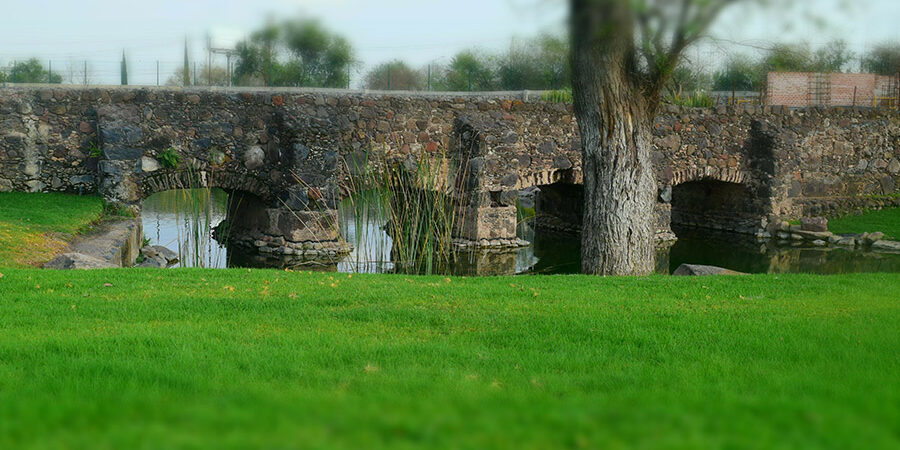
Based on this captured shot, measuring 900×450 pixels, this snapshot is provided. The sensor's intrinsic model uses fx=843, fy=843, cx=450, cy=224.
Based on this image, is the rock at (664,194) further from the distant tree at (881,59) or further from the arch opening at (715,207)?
the distant tree at (881,59)

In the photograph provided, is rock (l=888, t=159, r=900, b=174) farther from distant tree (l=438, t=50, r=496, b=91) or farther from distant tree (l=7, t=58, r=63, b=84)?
distant tree (l=7, t=58, r=63, b=84)

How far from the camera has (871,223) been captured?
1714 centimetres

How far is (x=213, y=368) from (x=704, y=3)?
5.10 m

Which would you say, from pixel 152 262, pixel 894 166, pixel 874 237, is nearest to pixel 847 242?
pixel 874 237

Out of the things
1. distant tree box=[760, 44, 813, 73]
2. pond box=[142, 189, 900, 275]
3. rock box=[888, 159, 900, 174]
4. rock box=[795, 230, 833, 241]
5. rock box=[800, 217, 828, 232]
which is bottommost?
pond box=[142, 189, 900, 275]

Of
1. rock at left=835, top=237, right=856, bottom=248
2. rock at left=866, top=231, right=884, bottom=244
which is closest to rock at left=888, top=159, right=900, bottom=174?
rock at left=866, top=231, right=884, bottom=244

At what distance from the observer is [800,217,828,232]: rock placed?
1638 cm

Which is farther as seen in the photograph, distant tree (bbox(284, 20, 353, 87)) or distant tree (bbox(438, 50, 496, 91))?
distant tree (bbox(438, 50, 496, 91))

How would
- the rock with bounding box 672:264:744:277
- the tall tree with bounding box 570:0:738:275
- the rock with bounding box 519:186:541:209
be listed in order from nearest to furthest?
the tall tree with bounding box 570:0:738:275 → the rock with bounding box 672:264:744:277 → the rock with bounding box 519:186:541:209

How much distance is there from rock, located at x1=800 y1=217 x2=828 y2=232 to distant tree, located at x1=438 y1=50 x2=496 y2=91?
1547 cm

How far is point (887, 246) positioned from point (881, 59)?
2314 centimetres

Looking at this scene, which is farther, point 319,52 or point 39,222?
point 319,52

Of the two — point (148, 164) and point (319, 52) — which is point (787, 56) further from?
point (319, 52)

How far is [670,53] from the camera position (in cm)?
789
